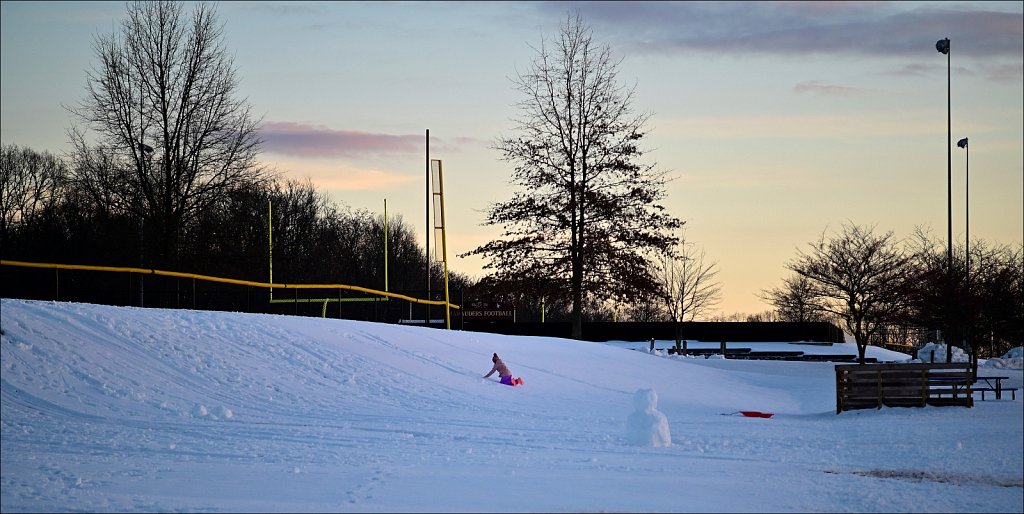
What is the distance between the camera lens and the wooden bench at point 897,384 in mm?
21109

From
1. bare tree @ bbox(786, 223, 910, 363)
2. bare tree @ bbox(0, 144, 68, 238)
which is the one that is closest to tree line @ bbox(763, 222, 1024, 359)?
bare tree @ bbox(786, 223, 910, 363)

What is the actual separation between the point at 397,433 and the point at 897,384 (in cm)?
1095

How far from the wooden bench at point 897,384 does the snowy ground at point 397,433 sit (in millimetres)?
450

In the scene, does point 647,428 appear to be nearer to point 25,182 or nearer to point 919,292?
point 919,292

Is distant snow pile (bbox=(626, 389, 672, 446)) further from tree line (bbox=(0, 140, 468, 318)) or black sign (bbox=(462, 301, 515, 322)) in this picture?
black sign (bbox=(462, 301, 515, 322))

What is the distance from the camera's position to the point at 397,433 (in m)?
15.7

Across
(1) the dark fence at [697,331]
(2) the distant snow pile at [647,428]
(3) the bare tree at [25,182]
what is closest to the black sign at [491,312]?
(1) the dark fence at [697,331]

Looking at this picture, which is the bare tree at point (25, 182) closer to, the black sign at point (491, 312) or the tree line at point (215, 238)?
the tree line at point (215, 238)

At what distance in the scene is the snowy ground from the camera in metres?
10.7

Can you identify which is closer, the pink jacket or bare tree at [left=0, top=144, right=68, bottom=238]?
the pink jacket

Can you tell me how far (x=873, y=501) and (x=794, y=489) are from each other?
94 cm

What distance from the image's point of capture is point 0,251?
50.3 m

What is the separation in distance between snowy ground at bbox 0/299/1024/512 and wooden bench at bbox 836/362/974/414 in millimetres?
450

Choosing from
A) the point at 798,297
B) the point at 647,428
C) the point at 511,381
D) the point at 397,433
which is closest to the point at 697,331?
the point at 798,297
